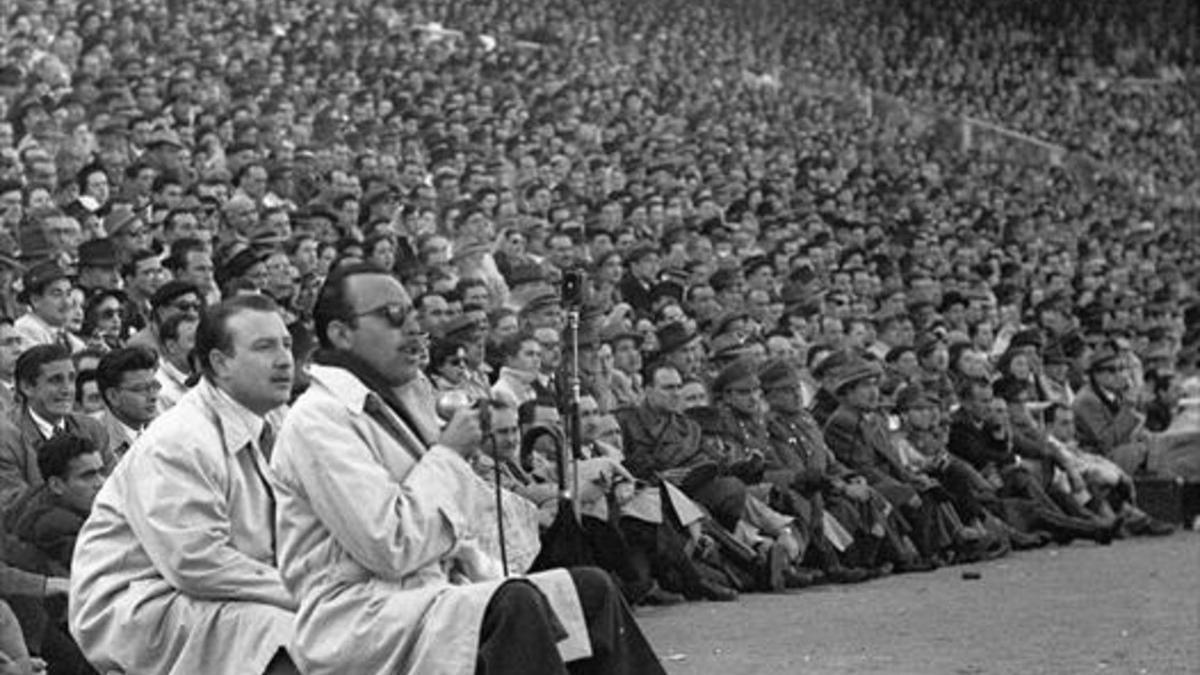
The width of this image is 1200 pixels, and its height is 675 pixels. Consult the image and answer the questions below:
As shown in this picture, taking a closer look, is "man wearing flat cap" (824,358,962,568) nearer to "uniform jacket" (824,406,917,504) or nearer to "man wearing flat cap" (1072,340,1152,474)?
"uniform jacket" (824,406,917,504)

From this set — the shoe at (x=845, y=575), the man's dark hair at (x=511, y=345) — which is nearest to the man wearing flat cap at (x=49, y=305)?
the man's dark hair at (x=511, y=345)

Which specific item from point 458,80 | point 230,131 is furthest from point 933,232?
point 230,131

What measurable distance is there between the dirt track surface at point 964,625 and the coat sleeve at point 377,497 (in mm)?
3863

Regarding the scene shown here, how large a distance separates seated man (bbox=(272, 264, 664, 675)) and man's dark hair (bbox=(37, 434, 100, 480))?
2967mm

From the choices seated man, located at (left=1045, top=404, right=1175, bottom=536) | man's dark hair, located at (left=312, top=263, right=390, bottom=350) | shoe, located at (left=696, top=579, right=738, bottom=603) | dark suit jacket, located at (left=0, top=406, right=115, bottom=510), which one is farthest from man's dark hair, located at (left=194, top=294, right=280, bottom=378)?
seated man, located at (left=1045, top=404, right=1175, bottom=536)

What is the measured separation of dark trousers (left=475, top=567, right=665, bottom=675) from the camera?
6.48 meters

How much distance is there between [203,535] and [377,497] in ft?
2.40

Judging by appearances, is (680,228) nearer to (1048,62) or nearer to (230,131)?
(230,131)

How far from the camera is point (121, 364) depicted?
10.5m

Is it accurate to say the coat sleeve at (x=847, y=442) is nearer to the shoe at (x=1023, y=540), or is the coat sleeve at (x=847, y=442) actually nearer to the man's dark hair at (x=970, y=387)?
the shoe at (x=1023, y=540)

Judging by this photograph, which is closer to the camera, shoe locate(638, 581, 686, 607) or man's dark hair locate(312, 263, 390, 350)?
man's dark hair locate(312, 263, 390, 350)

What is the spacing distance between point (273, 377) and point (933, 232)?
68.6 ft

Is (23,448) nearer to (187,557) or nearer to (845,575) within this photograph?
(187,557)

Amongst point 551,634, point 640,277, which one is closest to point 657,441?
point 640,277
